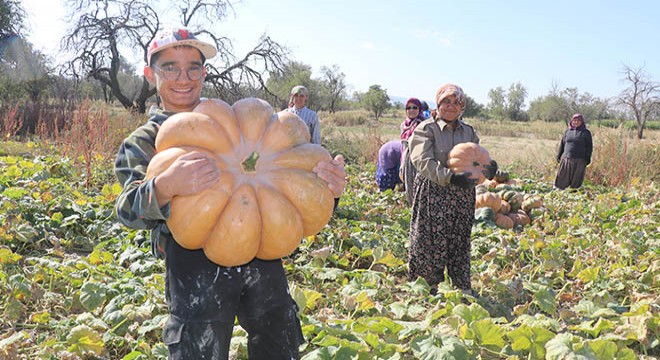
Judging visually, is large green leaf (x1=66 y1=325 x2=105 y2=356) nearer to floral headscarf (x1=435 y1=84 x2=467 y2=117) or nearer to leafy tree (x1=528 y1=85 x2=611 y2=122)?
floral headscarf (x1=435 y1=84 x2=467 y2=117)

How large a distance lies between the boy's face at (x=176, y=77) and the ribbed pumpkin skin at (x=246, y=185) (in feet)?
0.52

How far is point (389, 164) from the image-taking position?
7758mm

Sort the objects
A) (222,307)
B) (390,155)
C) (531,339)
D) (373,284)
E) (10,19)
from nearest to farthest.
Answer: (222,307)
(531,339)
(373,284)
(390,155)
(10,19)

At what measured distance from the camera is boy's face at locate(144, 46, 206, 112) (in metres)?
1.93

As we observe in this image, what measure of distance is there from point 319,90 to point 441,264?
55384 millimetres

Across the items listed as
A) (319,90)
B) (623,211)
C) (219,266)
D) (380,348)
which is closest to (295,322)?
(219,266)

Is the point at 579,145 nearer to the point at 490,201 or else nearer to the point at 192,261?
the point at 490,201

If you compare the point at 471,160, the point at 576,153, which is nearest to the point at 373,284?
the point at 471,160

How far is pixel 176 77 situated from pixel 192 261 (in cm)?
72

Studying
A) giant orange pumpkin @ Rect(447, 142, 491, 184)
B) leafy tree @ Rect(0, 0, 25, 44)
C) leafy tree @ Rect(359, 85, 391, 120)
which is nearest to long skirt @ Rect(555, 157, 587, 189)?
giant orange pumpkin @ Rect(447, 142, 491, 184)

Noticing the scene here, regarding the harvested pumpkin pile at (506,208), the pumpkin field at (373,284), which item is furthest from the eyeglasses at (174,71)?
the harvested pumpkin pile at (506,208)

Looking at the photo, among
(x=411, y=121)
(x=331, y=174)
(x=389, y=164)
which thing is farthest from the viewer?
(x=389, y=164)

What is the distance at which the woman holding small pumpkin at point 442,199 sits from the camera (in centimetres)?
400

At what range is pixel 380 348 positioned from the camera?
8.23ft
